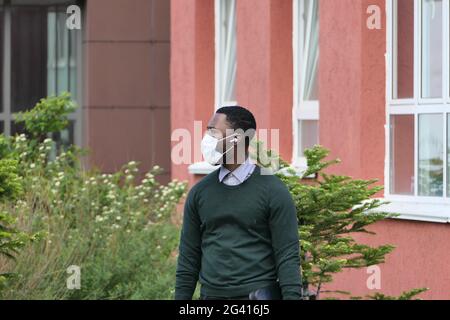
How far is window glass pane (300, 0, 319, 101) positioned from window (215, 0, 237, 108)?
2386 mm

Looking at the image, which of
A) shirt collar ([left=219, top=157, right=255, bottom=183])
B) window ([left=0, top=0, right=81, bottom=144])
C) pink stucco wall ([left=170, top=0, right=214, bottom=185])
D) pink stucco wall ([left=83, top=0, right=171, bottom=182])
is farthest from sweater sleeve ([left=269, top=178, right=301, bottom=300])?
window ([left=0, top=0, right=81, bottom=144])

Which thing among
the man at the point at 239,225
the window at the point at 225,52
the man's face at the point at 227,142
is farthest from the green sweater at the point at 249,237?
the window at the point at 225,52

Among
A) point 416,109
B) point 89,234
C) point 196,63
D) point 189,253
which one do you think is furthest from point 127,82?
point 189,253

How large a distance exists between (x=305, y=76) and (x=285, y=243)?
8.07 m

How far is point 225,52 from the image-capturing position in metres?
17.9

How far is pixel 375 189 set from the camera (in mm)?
10383

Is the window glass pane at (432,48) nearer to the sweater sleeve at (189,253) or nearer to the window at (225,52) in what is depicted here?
the sweater sleeve at (189,253)

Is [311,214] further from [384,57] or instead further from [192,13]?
[192,13]

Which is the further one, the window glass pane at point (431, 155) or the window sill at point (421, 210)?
the window glass pane at point (431, 155)

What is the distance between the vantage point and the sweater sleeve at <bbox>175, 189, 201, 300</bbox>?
24.6 ft

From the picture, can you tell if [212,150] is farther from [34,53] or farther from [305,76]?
[34,53]

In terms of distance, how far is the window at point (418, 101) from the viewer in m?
12.0

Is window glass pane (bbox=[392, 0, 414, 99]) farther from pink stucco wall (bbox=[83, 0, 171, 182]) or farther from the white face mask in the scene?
pink stucco wall (bbox=[83, 0, 171, 182])

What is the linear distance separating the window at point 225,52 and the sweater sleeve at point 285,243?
33.6 feet
